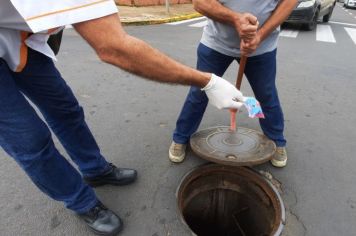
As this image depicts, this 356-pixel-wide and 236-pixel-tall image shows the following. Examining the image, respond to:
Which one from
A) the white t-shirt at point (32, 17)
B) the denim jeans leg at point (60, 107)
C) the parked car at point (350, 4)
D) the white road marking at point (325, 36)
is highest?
the white t-shirt at point (32, 17)

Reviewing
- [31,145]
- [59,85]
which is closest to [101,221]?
[31,145]

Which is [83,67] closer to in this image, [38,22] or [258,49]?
[258,49]

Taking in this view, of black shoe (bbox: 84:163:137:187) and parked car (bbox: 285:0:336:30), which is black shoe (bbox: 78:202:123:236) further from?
parked car (bbox: 285:0:336:30)

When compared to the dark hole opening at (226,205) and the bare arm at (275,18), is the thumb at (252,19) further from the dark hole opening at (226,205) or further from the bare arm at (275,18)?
the dark hole opening at (226,205)

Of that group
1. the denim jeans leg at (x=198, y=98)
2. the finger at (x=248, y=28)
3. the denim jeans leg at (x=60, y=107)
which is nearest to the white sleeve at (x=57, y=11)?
the denim jeans leg at (x=60, y=107)

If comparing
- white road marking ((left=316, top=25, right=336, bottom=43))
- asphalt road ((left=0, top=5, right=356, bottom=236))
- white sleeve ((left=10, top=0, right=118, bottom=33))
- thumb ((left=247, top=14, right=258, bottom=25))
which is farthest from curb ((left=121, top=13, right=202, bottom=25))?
white sleeve ((left=10, top=0, right=118, bottom=33))

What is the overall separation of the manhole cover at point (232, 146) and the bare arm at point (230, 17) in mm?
781

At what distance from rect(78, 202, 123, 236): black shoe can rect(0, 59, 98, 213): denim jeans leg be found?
0.54 feet

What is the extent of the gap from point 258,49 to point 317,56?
456cm

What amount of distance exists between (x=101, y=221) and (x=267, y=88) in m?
1.49

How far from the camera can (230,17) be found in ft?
6.46

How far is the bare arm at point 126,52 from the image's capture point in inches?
48.7

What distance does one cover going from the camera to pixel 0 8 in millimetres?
1247

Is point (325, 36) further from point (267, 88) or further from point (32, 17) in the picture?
point (32, 17)
